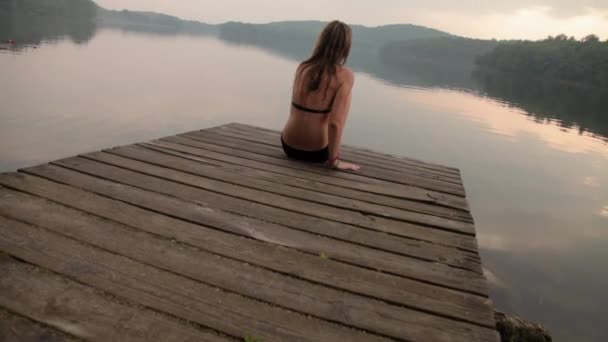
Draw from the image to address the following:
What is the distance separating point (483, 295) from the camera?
7.77 ft

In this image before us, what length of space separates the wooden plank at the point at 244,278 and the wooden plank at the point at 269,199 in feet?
2.99

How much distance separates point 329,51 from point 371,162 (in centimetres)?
192

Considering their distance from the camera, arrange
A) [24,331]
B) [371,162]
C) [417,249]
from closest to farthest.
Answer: [24,331] < [417,249] < [371,162]

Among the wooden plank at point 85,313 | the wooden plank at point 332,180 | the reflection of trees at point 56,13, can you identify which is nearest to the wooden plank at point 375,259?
the wooden plank at point 85,313

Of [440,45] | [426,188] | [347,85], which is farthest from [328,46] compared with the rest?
[440,45]

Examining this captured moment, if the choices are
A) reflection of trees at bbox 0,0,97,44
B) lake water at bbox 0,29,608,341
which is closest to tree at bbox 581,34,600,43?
lake water at bbox 0,29,608,341

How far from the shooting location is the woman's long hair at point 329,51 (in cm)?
415

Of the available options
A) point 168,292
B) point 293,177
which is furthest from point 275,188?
point 168,292

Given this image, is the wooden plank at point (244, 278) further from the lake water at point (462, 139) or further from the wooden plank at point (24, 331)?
the lake water at point (462, 139)

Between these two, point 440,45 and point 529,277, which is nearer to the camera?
point 529,277

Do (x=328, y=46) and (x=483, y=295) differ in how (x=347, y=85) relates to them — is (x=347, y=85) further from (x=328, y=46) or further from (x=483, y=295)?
(x=483, y=295)

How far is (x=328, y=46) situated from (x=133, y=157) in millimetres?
2466

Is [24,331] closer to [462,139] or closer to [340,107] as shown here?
[340,107]

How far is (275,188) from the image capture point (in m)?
3.81
